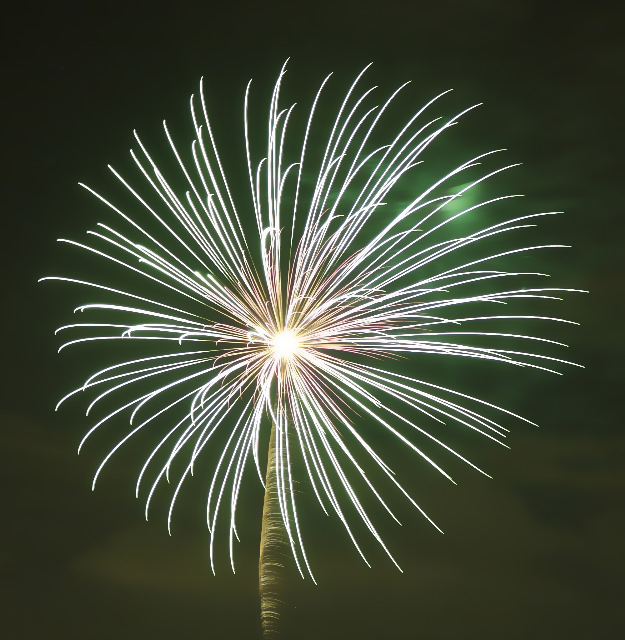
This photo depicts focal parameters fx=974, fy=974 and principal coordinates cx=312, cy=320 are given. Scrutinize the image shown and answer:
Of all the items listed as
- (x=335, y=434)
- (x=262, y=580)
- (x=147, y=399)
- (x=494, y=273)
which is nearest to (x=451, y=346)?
(x=494, y=273)

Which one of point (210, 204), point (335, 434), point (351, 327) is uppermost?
point (210, 204)

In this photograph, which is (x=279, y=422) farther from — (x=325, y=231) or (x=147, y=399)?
(x=325, y=231)

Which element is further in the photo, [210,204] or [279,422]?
[279,422]

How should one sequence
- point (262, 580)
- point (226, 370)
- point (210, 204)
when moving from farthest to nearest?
point (262, 580) < point (226, 370) < point (210, 204)

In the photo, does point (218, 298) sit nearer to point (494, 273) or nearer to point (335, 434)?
point (335, 434)

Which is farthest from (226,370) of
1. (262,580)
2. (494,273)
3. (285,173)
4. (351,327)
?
(262,580)

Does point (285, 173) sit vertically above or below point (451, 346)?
above

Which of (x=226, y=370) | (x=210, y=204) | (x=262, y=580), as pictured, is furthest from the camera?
(x=262, y=580)
